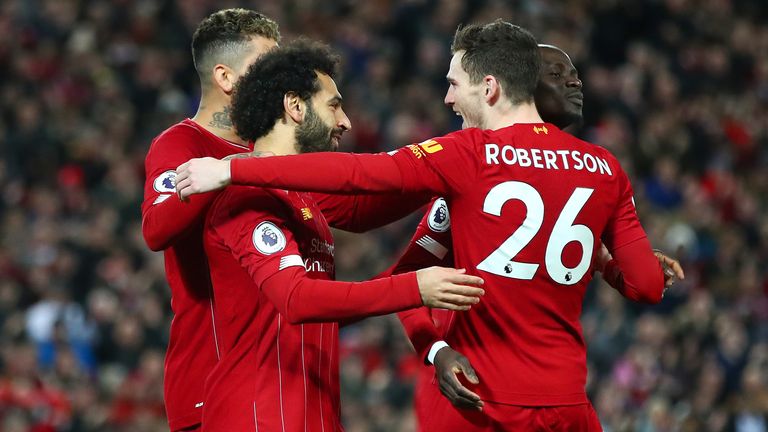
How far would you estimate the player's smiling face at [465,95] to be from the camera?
14.3 ft

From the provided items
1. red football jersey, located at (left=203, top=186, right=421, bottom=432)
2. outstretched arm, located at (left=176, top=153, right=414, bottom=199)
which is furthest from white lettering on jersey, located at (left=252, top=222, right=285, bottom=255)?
outstretched arm, located at (left=176, top=153, right=414, bottom=199)

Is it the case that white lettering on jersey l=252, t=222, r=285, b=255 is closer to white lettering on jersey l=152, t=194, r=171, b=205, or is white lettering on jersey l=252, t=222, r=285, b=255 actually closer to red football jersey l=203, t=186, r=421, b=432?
red football jersey l=203, t=186, r=421, b=432

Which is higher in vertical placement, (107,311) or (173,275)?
(173,275)

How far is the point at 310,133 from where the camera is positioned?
13.8 ft

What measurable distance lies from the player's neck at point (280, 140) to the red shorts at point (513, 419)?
1.00 meters

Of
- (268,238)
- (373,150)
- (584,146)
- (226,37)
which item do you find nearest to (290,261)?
(268,238)

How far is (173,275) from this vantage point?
4.61 metres

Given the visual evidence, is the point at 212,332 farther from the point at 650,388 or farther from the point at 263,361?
the point at 650,388

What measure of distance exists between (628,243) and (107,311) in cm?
900

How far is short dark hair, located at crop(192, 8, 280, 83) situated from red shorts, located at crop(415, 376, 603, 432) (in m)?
1.66

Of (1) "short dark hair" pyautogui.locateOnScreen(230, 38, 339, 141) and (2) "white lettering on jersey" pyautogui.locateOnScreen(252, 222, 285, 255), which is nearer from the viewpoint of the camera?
→ (2) "white lettering on jersey" pyautogui.locateOnScreen(252, 222, 285, 255)

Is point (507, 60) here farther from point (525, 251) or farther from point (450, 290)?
point (450, 290)

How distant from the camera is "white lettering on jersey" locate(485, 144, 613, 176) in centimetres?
413

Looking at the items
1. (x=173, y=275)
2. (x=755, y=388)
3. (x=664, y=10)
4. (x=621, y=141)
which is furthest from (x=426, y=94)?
(x=173, y=275)
